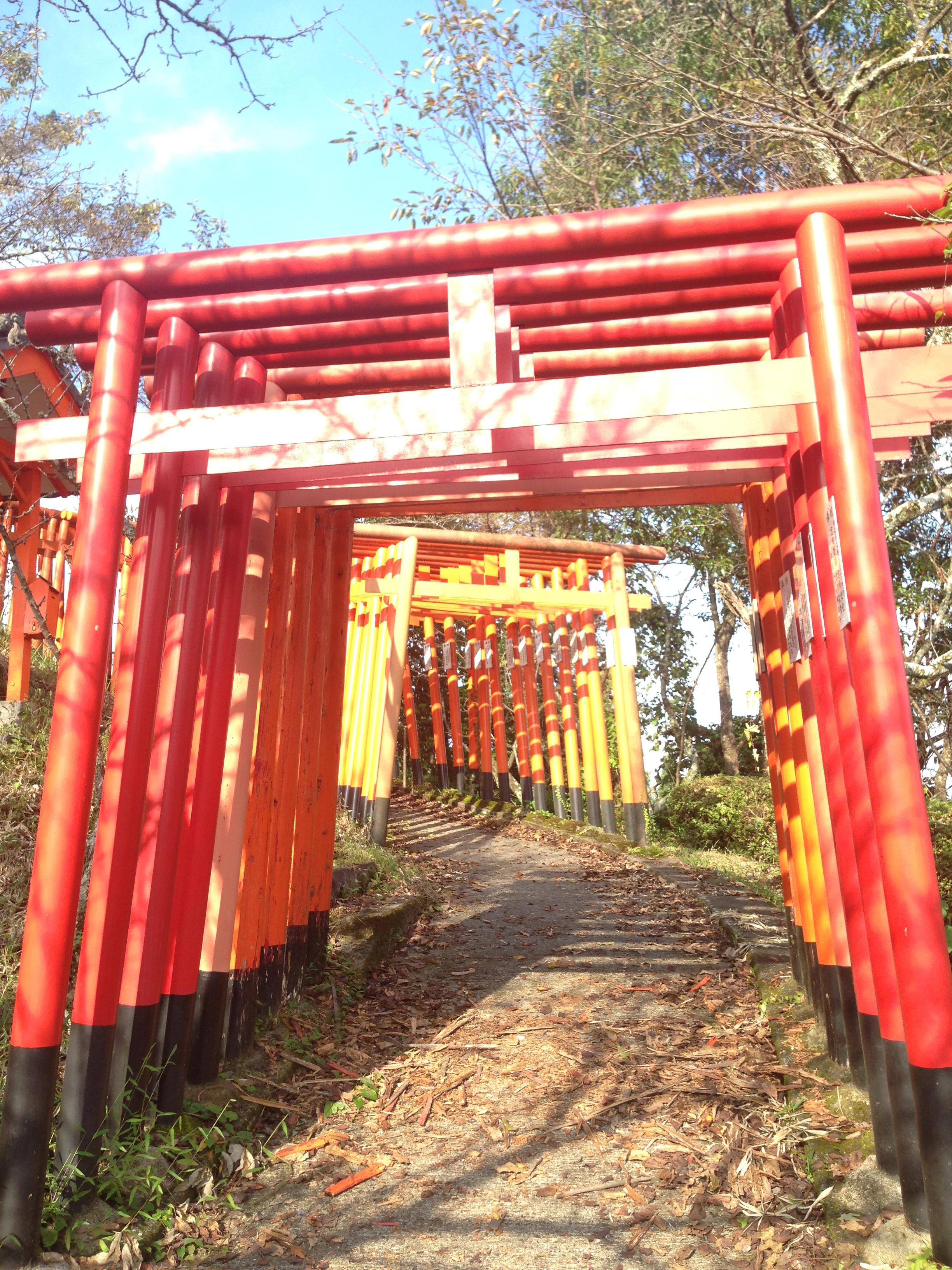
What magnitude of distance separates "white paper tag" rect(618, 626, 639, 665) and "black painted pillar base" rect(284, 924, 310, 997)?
638 centimetres

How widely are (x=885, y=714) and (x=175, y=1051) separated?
3047 millimetres

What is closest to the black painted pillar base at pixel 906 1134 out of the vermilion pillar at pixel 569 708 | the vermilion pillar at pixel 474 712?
the vermilion pillar at pixel 569 708

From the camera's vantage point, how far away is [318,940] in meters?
5.61

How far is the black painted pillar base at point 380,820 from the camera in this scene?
9.59 metres

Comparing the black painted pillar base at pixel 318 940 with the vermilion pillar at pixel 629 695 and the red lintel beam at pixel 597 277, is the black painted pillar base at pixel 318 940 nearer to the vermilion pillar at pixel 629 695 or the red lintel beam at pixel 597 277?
the red lintel beam at pixel 597 277

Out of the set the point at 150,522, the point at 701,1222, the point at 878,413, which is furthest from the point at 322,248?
the point at 701,1222

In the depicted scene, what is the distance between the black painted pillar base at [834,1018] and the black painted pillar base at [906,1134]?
93 centimetres

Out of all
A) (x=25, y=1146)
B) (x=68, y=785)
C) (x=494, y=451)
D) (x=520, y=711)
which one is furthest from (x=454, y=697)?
(x=25, y=1146)

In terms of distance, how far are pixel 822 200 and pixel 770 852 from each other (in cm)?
950

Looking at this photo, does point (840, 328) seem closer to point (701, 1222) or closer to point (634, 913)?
point (701, 1222)

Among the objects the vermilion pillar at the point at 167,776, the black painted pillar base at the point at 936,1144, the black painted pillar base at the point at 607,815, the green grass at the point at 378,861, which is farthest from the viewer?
the black painted pillar base at the point at 607,815

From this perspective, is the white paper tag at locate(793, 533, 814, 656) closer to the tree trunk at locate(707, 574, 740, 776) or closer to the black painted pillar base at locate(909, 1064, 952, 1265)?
the black painted pillar base at locate(909, 1064, 952, 1265)

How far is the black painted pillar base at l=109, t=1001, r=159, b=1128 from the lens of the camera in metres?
3.51

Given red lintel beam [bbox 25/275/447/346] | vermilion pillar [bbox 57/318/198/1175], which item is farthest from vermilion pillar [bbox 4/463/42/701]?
vermilion pillar [bbox 57/318/198/1175]
